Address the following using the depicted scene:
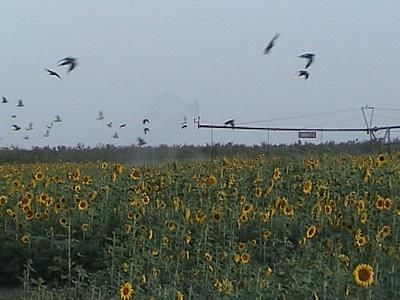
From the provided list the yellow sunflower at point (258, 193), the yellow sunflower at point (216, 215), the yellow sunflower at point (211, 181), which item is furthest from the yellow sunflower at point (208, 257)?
the yellow sunflower at point (211, 181)

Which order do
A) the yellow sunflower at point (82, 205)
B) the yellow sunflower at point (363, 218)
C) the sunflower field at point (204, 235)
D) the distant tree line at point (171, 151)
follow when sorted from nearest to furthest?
the sunflower field at point (204, 235) → the yellow sunflower at point (363, 218) → the yellow sunflower at point (82, 205) → the distant tree line at point (171, 151)

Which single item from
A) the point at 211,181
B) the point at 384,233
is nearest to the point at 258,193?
the point at 211,181

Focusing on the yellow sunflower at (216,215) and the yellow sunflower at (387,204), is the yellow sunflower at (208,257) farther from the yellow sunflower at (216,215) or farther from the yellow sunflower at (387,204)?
the yellow sunflower at (387,204)

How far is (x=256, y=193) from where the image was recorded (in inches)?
351

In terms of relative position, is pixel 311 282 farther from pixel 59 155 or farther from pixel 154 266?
pixel 59 155

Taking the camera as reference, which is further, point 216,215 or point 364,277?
point 216,215

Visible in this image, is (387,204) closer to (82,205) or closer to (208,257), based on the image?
(208,257)

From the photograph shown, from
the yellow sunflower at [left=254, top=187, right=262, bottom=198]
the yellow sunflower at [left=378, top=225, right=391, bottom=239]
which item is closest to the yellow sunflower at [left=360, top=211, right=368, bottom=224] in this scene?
the yellow sunflower at [left=378, top=225, right=391, bottom=239]

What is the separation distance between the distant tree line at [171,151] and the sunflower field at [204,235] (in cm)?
799

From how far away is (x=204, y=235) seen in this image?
7.19 metres

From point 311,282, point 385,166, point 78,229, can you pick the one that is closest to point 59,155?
point 385,166

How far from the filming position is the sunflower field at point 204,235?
215 inches

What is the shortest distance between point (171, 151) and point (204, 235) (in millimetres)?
14664

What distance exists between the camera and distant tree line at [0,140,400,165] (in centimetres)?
1938
